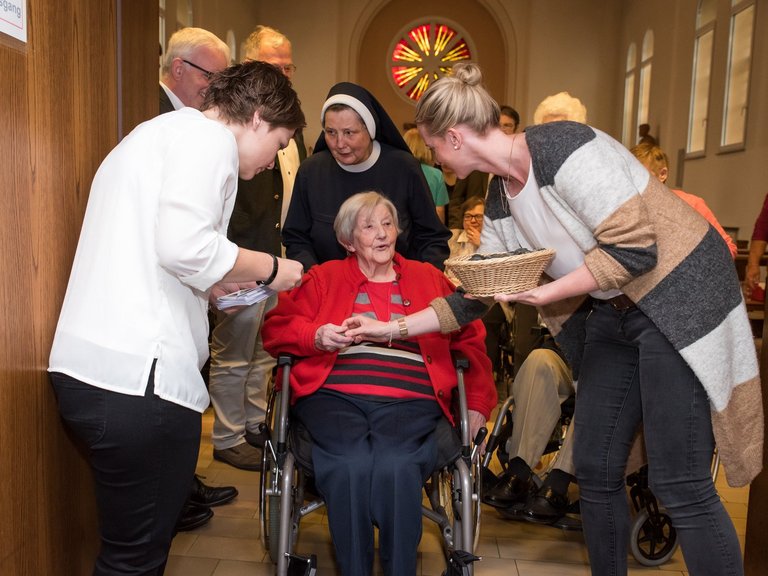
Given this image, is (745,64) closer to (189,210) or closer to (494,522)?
(494,522)

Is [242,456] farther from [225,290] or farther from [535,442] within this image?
[225,290]

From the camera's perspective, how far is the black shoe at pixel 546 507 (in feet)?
8.98

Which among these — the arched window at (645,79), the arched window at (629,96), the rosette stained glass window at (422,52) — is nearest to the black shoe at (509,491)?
the arched window at (645,79)

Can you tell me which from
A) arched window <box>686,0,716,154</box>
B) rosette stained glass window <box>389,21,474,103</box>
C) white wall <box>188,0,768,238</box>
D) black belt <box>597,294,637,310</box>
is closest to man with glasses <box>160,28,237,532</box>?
black belt <box>597,294,637,310</box>

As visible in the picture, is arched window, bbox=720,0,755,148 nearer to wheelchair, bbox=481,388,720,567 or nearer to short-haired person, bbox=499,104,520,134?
short-haired person, bbox=499,104,520,134

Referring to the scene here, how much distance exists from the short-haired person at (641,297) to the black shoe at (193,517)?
5.05 feet

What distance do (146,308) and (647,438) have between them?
113 cm

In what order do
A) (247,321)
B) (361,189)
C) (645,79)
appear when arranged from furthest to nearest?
(645,79) → (247,321) → (361,189)

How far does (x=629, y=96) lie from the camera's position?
1121 centimetres

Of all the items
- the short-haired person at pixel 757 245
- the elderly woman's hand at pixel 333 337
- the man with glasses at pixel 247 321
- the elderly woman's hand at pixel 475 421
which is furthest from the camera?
the short-haired person at pixel 757 245

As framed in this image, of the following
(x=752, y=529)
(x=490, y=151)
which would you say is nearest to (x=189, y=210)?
(x=490, y=151)

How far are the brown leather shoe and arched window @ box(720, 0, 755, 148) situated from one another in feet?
19.8

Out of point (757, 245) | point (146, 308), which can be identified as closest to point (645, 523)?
point (146, 308)

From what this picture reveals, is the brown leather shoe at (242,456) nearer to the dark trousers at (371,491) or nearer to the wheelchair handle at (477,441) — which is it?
the dark trousers at (371,491)
